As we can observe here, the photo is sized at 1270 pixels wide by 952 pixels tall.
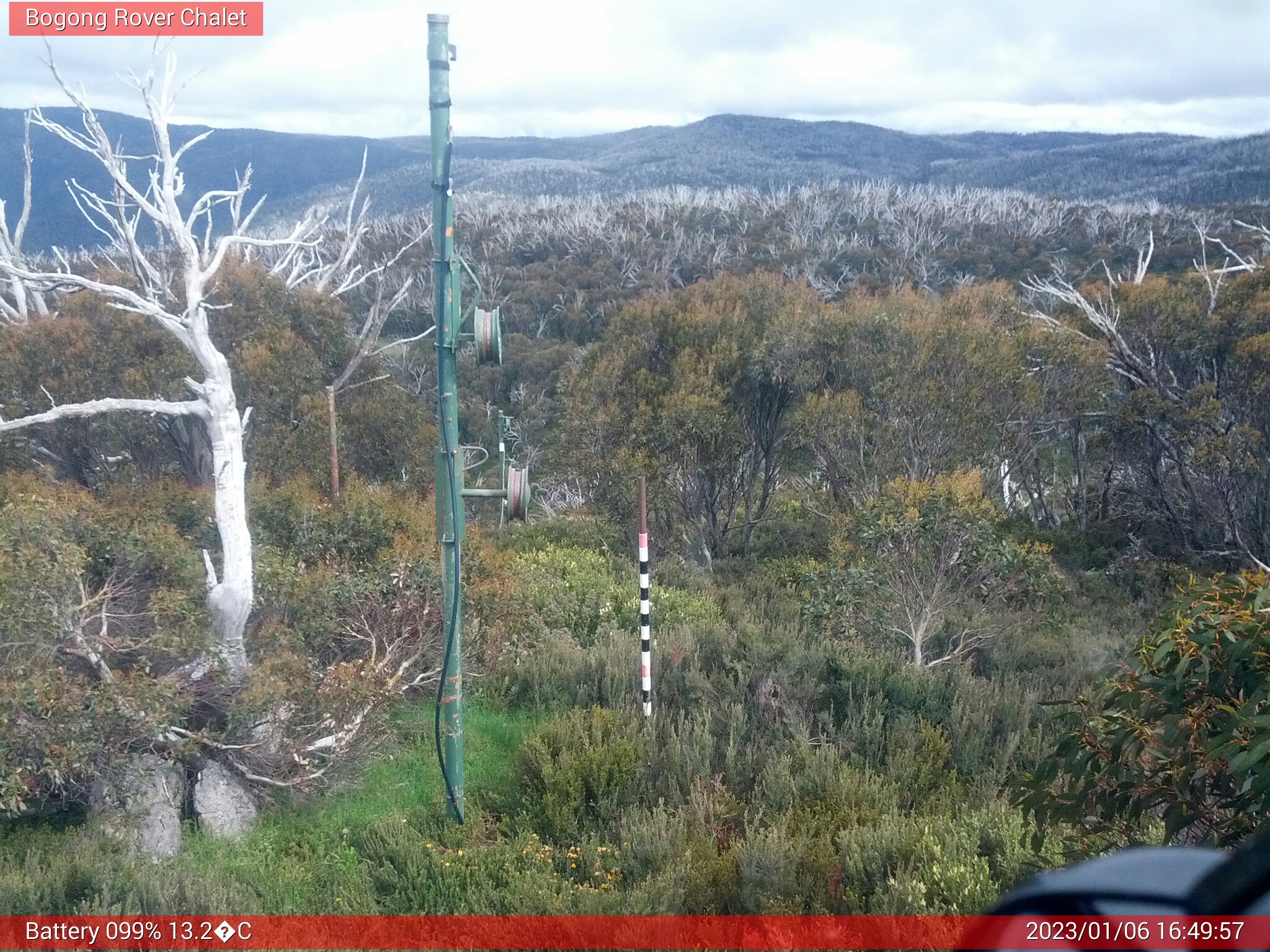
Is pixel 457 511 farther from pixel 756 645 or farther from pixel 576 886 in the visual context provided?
pixel 756 645

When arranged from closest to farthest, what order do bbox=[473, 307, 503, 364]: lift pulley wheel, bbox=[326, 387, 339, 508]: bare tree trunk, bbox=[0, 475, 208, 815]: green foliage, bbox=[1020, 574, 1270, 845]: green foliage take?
bbox=[1020, 574, 1270, 845]: green foliage, bbox=[473, 307, 503, 364]: lift pulley wheel, bbox=[0, 475, 208, 815]: green foliage, bbox=[326, 387, 339, 508]: bare tree trunk

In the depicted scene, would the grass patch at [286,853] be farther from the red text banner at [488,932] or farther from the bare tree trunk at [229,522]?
the bare tree trunk at [229,522]

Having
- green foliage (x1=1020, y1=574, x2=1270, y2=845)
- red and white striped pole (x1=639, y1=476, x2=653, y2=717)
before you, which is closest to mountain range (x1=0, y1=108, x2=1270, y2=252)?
red and white striped pole (x1=639, y1=476, x2=653, y2=717)

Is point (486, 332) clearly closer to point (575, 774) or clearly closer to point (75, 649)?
point (575, 774)

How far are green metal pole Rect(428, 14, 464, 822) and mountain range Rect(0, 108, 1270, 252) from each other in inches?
1114

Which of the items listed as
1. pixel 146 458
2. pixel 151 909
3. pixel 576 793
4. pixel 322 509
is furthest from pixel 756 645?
pixel 146 458

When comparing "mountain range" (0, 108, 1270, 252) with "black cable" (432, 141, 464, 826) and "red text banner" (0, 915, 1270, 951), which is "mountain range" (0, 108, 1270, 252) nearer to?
"black cable" (432, 141, 464, 826)

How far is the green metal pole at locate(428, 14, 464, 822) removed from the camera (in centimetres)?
516

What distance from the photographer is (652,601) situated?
10.9 m

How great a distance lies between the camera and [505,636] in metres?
8.78

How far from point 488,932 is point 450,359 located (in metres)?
2.84

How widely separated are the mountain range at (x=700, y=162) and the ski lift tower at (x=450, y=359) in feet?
92.9

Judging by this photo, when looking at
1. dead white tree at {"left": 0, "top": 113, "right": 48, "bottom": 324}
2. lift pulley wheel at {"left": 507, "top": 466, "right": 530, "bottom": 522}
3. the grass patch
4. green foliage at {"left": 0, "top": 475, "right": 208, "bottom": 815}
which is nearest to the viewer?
the grass patch

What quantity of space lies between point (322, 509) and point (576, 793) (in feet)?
16.6
